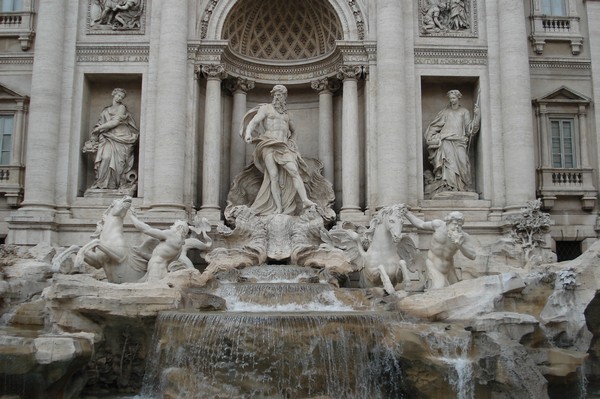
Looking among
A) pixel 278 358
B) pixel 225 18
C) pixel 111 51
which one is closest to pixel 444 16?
pixel 225 18

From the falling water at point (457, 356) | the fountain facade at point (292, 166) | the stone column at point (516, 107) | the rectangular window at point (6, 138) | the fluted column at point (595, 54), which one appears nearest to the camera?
the falling water at point (457, 356)

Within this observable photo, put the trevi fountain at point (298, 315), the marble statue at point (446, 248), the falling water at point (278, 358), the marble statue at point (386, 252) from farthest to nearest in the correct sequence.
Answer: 1. the marble statue at point (386, 252)
2. the marble statue at point (446, 248)
3. the falling water at point (278, 358)
4. the trevi fountain at point (298, 315)

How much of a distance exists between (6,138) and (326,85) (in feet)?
32.2

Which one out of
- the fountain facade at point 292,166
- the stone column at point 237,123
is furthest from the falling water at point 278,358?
the stone column at point 237,123

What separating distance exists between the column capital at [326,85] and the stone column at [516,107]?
489 centimetres

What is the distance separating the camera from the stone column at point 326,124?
1955 centimetres

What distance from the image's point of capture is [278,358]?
10.5 m

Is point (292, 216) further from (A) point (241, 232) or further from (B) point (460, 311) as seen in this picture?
(B) point (460, 311)

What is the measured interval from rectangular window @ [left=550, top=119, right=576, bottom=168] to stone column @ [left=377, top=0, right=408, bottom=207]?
4.96 m

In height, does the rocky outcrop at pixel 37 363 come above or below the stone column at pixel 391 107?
below

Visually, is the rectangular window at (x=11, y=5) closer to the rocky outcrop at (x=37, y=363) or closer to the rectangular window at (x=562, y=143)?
the rocky outcrop at (x=37, y=363)

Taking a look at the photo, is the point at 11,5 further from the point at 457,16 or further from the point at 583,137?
the point at 583,137

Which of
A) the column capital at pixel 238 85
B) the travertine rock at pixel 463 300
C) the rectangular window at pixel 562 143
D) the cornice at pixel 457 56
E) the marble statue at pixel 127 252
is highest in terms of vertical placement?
the cornice at pixel 457 56

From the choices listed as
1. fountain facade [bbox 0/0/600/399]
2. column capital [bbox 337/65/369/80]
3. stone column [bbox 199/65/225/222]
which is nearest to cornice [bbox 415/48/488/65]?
fountain facade [bbox 0/0/600/399]
